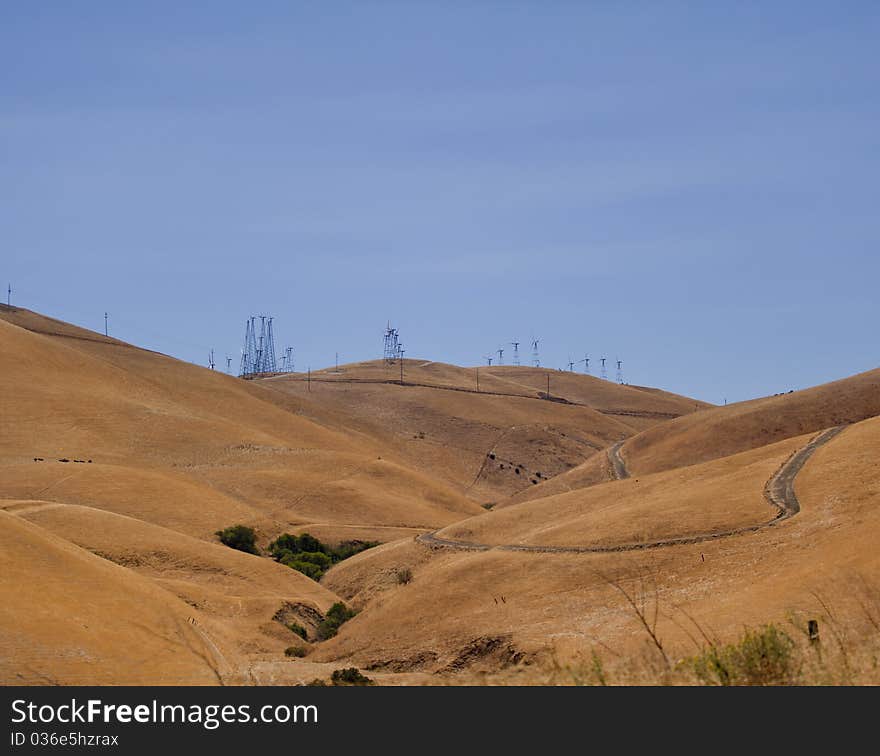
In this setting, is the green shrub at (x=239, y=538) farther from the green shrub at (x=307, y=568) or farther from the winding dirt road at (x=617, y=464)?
the winding dirt road at (x=617, y=464)

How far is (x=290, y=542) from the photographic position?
6500 centimetres

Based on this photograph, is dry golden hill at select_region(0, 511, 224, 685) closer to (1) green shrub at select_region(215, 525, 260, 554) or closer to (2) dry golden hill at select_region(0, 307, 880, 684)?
(2) dry golden hill at select_region(0, 307, 880, 684)

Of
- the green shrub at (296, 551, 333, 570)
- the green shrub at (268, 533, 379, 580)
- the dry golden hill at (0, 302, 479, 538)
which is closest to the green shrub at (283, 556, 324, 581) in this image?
the green shrub at (268, 533, 379, 580)

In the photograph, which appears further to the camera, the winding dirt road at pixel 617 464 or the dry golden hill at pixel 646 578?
the winding dirt road at pixel 617 464

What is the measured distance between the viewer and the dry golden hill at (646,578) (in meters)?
28.7

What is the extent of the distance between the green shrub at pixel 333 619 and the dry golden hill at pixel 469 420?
62.3 m

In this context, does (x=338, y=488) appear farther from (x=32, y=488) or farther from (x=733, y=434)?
(x=733, y=434)

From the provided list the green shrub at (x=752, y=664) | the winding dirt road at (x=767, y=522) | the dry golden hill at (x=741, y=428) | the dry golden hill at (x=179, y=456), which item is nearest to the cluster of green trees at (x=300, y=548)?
the dry golden hill at (x=179, y=456)

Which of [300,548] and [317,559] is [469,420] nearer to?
[300,548]

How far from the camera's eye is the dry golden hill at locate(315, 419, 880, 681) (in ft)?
94.3

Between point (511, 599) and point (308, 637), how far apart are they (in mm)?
9683
